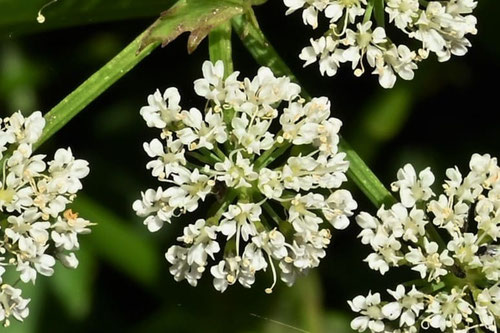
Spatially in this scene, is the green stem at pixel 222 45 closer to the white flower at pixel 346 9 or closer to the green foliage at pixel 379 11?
the white flower at pixel 346 9

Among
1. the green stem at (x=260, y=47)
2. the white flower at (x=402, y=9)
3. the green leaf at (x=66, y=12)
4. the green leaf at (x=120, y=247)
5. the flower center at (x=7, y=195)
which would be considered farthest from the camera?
the green leaf at (x=120, y=247)

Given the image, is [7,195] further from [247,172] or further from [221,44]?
[221,44]

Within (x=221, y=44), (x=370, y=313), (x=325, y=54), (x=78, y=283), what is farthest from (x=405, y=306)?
(x=78, y=283)

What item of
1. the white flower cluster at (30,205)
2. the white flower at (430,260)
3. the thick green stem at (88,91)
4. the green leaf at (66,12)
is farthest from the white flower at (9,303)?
the white flower at (430,260)

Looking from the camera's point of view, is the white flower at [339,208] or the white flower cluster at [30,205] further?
the white flower at [339,208]

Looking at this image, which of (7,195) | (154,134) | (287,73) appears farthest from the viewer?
(154,134)

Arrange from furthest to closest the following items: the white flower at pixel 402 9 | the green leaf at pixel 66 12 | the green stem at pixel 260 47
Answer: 1. the green leaf at pixel 66 12
2. the green stem at pixel 260 47
3. the white flower at pixel 402 9
